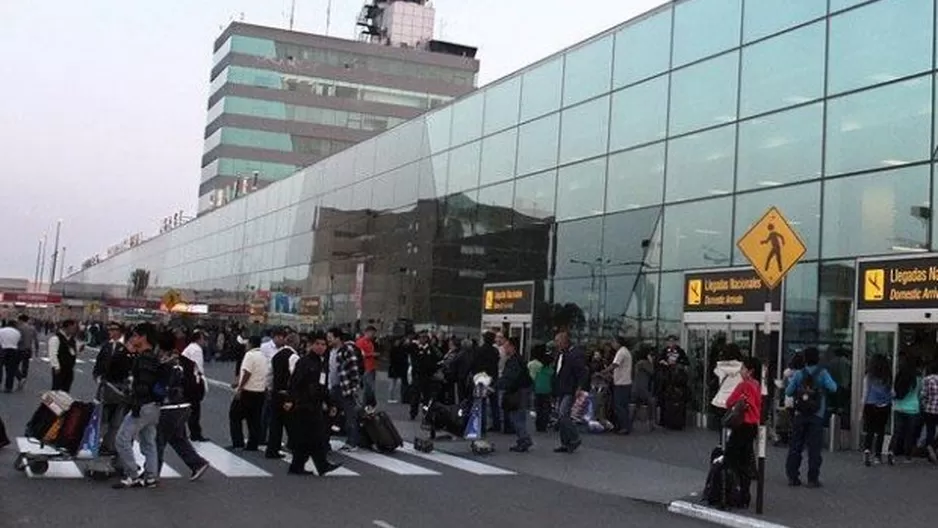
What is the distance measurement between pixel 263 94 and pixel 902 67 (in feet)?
267

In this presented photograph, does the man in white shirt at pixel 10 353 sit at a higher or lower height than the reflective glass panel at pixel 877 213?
lower

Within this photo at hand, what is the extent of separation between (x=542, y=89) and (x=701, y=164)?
333 inches

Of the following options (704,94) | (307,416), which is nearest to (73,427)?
(307,416)

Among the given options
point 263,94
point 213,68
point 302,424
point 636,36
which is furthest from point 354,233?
point 213,68

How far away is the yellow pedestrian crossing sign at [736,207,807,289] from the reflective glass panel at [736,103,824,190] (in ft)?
30.7

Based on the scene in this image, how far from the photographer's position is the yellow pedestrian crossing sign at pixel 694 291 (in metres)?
22.0

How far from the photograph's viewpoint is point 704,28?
24203 mm

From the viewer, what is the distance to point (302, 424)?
Answer: 1201cm

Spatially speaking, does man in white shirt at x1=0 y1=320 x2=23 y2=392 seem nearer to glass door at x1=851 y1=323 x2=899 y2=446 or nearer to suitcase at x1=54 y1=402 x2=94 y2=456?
suitcase at x1=54 y1=402 x2=94 y2=456

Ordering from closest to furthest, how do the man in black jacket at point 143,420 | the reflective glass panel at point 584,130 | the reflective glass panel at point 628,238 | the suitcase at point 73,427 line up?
the man in black jacket at point 143,420 < the suitcase at point 73,427 < the reflective glass panel at point 628,238 < the reflective glass panel at point 584,130

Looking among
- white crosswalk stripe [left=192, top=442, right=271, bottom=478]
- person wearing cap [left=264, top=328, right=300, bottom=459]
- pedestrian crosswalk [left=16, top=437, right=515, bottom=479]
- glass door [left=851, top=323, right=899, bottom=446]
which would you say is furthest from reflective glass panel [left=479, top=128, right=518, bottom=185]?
person wearing cap [left=264, top=328, right=300, bottom=459]

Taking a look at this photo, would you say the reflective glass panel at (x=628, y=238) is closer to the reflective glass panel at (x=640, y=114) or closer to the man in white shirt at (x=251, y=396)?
the reflective glass panel at (x=640, y=114)

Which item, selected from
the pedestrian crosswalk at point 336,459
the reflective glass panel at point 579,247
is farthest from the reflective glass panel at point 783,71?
the pedestrian crosswalk at point 336,459

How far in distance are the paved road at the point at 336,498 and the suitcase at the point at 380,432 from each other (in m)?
0.56
